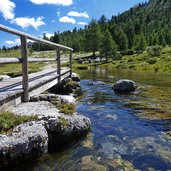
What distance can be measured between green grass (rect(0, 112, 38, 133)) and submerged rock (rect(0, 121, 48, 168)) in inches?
8.5

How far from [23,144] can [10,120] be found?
1.12 meters

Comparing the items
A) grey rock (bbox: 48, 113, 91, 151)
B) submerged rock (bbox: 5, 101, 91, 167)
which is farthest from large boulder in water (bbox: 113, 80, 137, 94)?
grey rock (bbox: 48, 113, 91, 151)

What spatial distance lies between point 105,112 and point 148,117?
2.19 meters

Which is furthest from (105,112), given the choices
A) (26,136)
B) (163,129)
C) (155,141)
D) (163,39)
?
(163,39)

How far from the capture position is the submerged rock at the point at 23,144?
685 cm

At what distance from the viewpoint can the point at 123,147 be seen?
364 inches

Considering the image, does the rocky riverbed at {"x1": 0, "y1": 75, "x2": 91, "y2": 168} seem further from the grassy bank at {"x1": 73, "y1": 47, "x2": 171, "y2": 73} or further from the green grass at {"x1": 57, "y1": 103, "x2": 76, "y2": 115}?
the grassy bank at {"x1": 73, "y1": 47, "x2": 171, "y2": 73}

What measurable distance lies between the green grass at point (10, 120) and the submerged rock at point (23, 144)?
22cm

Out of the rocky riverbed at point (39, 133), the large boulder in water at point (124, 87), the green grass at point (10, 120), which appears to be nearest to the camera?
the rocky riverbed at point (39, 133)

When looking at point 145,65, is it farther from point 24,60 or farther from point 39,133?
point 39,133

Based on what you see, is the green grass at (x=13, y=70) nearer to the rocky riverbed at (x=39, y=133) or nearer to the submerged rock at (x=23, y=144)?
the rocky riverbed at (x=39, y=133)

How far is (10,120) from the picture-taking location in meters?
7.95

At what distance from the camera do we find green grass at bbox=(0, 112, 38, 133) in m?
7.58

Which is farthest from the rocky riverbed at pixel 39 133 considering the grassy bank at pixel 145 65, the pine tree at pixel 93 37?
the pine tree at pixel 93 37
